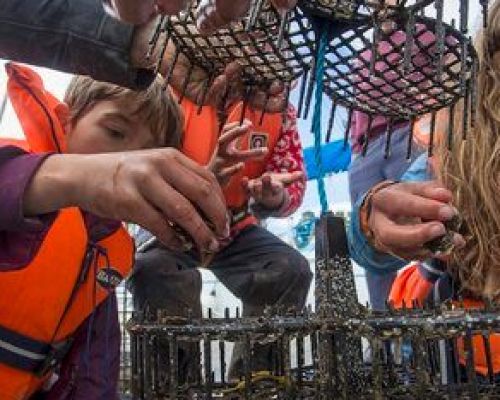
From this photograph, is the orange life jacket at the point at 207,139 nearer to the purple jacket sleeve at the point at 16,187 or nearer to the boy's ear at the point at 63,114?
the boy's ear at the point at 63,114

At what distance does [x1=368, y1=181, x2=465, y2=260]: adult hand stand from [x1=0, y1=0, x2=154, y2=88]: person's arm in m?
0.28

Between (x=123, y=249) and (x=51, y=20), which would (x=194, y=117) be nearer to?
(x=123, y=249)

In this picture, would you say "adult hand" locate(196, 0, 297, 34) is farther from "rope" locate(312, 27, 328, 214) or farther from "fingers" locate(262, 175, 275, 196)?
"fingers" locate(262, 175, 275, 196)

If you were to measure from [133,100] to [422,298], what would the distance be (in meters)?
0.57

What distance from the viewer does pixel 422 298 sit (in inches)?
32.6

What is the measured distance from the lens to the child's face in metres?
1.04

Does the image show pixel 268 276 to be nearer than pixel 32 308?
No

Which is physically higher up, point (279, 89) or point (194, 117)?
point (194, 117)

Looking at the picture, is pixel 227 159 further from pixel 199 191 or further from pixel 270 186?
pixel 199 191

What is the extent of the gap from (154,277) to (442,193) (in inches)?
30.4

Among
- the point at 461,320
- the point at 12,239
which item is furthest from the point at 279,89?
the point at 12,239

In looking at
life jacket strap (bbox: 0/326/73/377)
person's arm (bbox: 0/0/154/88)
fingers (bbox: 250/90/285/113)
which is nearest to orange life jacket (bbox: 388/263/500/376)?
fingers (bbox: 250/90/285/113)

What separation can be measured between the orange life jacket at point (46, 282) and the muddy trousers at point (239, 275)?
16cm

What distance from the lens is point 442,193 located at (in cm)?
52
